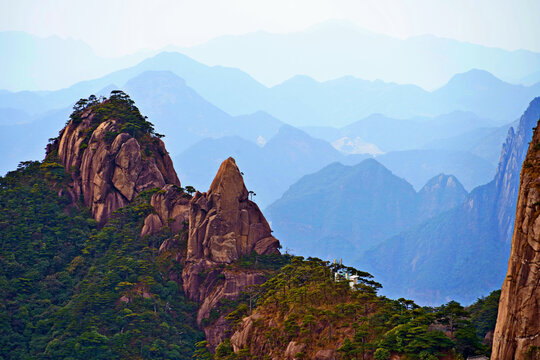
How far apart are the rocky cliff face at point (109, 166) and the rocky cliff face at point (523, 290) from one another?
222 feet

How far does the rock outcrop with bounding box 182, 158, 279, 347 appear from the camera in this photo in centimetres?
9450

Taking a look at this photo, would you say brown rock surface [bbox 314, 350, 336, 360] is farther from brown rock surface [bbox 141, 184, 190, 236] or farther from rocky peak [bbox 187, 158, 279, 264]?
brown rock surface [bbox 141, 184, 190, 236]

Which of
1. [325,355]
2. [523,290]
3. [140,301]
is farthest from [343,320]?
[140,301]

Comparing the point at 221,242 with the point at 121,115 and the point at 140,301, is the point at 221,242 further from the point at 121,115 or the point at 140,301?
the point at 121,115

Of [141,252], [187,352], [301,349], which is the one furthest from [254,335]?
[141,252]

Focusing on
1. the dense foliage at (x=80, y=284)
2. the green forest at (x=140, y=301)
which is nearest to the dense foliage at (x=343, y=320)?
the green forest at (x=140, y=301)

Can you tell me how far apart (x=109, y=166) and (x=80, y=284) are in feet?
57.6

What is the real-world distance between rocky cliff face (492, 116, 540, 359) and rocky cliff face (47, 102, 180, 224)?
67524 millimetres

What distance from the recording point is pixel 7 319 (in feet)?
294

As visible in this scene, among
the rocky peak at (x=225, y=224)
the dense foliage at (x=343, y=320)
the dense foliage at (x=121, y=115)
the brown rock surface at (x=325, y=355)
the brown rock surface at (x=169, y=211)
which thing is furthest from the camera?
the dense foliage at (x=121, y=115)

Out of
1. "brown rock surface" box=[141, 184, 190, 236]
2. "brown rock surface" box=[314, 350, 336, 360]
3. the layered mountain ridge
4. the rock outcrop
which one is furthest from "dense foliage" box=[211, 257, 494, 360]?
"brown rock surface" box=[141, 184, 190, 236]

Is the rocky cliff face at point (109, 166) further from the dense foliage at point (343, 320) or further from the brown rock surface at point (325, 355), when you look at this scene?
the brown rock surface at point (325, 355)

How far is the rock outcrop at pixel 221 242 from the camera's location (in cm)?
9450

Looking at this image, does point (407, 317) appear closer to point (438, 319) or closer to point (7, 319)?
point (438, 319)
